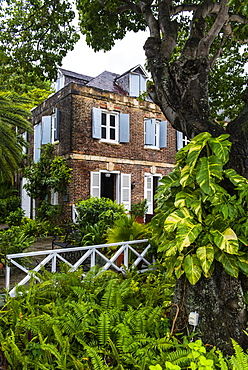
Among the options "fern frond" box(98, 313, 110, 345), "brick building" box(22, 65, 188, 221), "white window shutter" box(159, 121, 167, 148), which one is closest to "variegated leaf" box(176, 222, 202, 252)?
"fern frond" box(98, 313, 110, 345)

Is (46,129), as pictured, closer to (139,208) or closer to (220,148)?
(139,208)

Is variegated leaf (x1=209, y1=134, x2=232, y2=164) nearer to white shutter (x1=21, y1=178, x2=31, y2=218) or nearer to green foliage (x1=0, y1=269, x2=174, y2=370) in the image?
green foliage (x1=0, y1=269, x2=174, y2=370)

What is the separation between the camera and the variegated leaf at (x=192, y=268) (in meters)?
2.84

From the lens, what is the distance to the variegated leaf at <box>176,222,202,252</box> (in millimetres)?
2830

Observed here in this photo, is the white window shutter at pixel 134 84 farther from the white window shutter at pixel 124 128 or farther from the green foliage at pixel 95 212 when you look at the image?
the green foliage at pixel 95 212

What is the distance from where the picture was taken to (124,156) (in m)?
13.2

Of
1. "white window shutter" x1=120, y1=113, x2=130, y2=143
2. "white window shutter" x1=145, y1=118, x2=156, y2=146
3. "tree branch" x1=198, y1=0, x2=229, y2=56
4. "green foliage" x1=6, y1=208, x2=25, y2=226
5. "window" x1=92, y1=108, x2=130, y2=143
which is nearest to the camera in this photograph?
"tree branch" x1=198, y1=0, x2=229, y2=56

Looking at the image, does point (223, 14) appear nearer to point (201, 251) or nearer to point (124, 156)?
point (201, 251)

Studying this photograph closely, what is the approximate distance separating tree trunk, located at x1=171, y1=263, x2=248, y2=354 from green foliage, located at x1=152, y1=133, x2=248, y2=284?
0.64ft

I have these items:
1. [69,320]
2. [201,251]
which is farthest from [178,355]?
[69,320]

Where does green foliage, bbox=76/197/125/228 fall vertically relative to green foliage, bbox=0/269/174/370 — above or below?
above

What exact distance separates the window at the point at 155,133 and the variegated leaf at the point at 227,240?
11249 millimetres

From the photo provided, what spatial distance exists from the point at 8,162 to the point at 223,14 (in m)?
3.98

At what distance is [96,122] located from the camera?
12.1 meters
